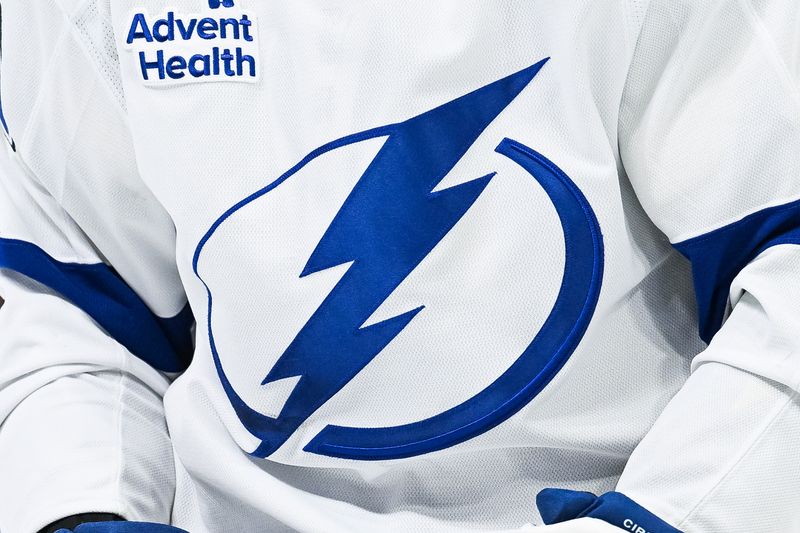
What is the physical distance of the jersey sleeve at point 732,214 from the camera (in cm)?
63

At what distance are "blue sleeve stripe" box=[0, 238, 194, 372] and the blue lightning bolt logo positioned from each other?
Answer: 230 mm

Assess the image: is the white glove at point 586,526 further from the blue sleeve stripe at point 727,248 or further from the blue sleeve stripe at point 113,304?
the blue sleeve stripe at point 113,304

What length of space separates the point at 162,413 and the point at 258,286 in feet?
0.85

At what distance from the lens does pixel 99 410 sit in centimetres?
86

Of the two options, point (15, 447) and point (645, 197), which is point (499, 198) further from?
point (15, 447)

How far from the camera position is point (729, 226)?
0.66 meters

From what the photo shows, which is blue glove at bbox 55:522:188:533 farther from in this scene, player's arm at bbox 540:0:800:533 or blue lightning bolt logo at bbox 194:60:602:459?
player's arm at bbox 540:0:800:533

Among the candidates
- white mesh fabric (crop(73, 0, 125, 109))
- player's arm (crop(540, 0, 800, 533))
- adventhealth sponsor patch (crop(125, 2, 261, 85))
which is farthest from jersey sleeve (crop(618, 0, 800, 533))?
white mesh fabric (crop(73, 0, 125, 109))

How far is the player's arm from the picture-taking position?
24.9 inches

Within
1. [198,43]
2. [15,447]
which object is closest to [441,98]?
[198,43]

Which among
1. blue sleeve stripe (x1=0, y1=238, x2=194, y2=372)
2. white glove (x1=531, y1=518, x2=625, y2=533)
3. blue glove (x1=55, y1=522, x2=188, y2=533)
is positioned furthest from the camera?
blue sleeve stripe (x1=0, y1=238, x2=194, y2=372)

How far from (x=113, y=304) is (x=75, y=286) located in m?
0.04

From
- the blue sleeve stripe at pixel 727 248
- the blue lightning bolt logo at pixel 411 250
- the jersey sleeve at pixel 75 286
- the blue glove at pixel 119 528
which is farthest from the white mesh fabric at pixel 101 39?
the blue sleeve stripe at pixel 727 248

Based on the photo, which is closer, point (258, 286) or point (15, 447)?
point (258, 286)
